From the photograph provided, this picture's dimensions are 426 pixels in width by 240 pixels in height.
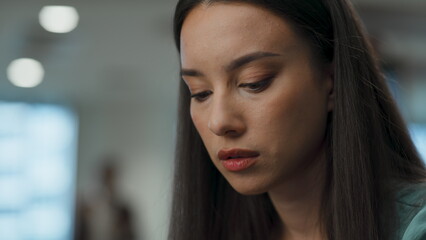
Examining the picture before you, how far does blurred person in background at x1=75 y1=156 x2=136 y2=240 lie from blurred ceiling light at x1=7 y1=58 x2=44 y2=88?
1.93 m

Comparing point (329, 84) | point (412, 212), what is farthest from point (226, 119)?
point (412, 212)

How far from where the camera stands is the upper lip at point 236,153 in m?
1.25

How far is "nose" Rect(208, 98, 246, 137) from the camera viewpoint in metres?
1.23

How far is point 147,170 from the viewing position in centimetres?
1101

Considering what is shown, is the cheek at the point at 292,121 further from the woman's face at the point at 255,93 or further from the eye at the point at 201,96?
the eye at the point at 201,96

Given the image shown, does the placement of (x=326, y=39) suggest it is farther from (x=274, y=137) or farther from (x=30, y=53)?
(x=30, y=53)

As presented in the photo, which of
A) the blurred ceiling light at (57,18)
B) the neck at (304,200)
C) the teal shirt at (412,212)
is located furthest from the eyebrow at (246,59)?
the blurred ceiling light at (57,18)

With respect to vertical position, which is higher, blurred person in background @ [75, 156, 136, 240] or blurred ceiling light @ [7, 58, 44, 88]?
blurred ceiling light @ [7, 58, 44, 88]

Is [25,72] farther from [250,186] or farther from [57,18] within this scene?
[250,186]

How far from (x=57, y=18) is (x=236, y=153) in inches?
276

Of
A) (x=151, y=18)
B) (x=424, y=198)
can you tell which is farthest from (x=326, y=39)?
(x=151, y=18)

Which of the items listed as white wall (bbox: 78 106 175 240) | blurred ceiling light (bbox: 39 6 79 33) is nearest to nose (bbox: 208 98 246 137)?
blurred ceiling light (bbox: 39 6 79 33)

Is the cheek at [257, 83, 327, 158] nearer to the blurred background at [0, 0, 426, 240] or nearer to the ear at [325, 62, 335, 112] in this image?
the ear at [325, 62, 335, 112]

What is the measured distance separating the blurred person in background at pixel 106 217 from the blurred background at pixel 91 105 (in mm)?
13
